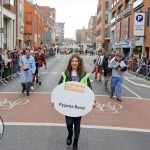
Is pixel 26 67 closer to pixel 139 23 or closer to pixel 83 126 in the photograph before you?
pixel 83 126

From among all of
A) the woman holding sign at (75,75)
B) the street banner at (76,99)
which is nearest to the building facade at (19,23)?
the woman holding sign at (75,75)

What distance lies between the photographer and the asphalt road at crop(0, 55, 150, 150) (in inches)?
234

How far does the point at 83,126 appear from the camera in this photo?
738 cm

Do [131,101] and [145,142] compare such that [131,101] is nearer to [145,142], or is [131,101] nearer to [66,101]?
[145,142]

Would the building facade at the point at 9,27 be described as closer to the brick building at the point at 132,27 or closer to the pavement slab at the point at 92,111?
the brick building at the point at 132,27

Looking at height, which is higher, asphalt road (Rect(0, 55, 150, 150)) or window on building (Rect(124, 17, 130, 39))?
window on building (Rect(124, 17, 130, 39))

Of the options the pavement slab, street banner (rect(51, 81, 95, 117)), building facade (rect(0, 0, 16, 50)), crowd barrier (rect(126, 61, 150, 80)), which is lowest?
the pavement slab

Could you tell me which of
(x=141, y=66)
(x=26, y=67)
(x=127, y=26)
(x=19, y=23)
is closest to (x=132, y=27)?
(x=127, y=26)

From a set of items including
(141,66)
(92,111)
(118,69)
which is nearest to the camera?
(92,111)

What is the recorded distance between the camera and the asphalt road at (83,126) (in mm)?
5938

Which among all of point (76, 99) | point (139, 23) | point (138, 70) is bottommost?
point (138, 70)

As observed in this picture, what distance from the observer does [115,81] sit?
1131 centimetres

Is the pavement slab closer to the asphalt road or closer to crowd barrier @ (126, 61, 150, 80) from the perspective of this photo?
the asphalt road

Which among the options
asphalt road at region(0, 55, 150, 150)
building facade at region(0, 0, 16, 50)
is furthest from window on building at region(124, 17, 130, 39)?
asphalt road at region(0, 55, 150, 150)
